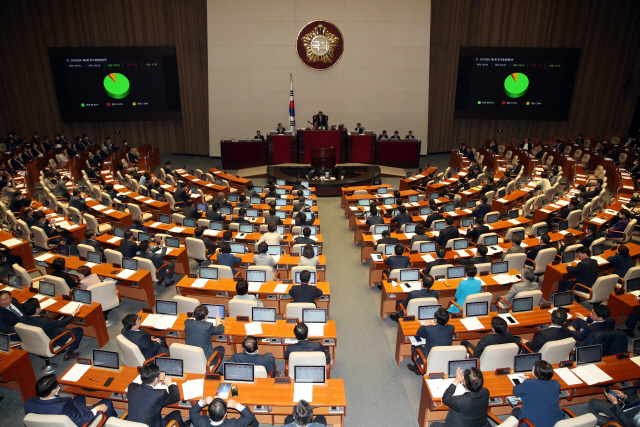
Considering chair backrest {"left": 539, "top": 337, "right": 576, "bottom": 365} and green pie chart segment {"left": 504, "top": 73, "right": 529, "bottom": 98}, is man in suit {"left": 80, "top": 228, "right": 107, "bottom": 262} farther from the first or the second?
green pie chart segment {"left": 504, "top": 73, "right": 529, "bottom": 98}

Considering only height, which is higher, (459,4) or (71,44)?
(459,4)

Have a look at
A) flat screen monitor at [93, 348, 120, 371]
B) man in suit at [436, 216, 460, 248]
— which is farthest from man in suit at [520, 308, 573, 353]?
flat screen monitor at [93, 348, 120, 371]

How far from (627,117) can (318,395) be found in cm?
2492

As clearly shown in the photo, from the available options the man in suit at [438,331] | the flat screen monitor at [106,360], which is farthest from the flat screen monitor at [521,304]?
the flat screen monitor at [106,360]

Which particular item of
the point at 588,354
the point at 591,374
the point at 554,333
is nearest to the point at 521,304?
the point at 554,333

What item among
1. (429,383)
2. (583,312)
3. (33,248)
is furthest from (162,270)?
(583,312)

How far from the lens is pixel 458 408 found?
4.54m

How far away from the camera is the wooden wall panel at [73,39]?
19.8m

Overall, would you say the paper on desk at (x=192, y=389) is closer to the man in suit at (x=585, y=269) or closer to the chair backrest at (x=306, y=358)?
the chair backrest at (x=306, y=358)

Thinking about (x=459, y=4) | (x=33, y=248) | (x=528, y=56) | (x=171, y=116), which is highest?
(x=459, y=4)

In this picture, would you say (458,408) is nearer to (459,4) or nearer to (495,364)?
(495,364)

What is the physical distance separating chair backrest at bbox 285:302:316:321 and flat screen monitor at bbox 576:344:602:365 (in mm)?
3758

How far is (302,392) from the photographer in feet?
16.5

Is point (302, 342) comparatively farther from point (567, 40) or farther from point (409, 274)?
point (567, 40)
